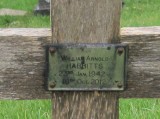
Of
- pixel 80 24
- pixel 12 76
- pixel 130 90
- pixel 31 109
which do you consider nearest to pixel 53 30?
pixel 80 24

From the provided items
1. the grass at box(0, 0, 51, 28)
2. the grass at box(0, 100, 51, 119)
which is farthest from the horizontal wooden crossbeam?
the grass at box(0, 0, 51, 28)

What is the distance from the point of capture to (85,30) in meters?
1.60

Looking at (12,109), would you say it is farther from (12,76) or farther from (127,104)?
(12,76)

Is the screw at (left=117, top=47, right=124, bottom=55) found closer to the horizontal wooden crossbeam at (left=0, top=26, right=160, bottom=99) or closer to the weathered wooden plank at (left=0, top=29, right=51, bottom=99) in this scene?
the horizontal wooden crossbeam at (left=0, top=26, right=160, bottom=99)

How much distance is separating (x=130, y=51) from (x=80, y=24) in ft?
0.55

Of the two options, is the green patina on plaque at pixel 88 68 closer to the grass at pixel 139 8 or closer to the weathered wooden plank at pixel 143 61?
the weathered wooden plank at pixel 143 61

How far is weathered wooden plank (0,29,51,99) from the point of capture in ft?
5.34

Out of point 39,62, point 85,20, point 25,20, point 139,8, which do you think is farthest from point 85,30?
point 139,8

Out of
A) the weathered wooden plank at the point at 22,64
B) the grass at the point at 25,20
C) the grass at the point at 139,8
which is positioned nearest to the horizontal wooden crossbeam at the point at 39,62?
the weathered wooden plank at the point at 22,64

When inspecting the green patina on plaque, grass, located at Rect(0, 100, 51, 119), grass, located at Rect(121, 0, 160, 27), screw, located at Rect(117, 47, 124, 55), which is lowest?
grass, located at Rect(121, 0, 160, 27)

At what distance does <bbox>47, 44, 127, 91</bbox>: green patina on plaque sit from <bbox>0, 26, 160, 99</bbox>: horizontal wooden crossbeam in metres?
0.03

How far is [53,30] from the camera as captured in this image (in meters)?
1.61

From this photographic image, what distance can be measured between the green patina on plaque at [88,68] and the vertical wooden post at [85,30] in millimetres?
24

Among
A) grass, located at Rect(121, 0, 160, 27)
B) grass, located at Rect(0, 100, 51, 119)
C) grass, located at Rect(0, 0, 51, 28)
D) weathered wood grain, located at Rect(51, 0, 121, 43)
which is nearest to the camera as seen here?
weathered wood grain, located at Rect(51, 0, 121, 43)
